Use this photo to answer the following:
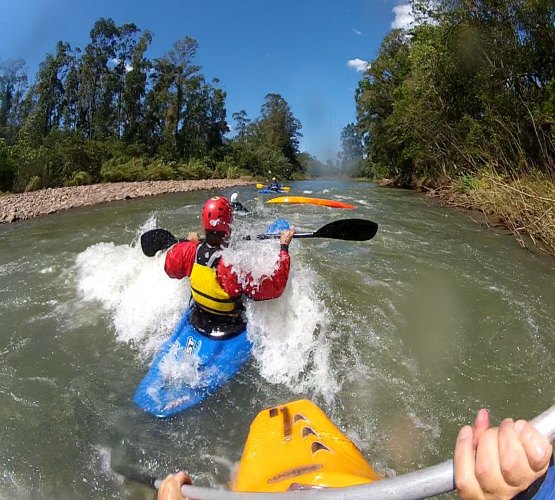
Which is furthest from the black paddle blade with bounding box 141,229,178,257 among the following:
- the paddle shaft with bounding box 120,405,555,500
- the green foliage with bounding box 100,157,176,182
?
the green foliage with bounding box 100,157,176,182

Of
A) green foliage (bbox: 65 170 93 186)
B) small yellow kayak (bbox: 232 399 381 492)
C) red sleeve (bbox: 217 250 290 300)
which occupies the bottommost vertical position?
small yellow kayak (bbox: 232 399 381 492)

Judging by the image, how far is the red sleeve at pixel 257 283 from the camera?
10.6 ft

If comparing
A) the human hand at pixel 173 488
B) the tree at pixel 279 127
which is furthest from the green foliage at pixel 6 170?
the tree at pixel 279 127

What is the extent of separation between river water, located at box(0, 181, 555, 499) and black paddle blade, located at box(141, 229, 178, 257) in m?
0.69

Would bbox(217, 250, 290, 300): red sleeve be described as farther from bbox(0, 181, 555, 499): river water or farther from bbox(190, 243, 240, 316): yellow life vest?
bbox(0, 181, 555, 499): river water

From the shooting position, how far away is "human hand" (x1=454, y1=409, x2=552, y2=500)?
667 millimetres

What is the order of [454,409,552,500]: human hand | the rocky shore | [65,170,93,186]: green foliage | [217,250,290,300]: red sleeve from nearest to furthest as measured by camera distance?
[454,409,552,500]: human hand, [217,250,290,300]: red sleeve, the rocky shore, [65,170,93,186]: green foliage

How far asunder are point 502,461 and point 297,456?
124cm

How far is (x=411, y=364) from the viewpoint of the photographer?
3682 mm

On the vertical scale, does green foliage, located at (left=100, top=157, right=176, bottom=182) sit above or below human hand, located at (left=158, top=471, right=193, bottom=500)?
above

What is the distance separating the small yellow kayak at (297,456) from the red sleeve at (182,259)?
5.70 ft

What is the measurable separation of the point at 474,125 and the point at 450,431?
12.7 metres

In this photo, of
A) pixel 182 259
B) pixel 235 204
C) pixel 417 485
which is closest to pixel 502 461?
pixel 417 485

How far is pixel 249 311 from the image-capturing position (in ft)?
11.8
